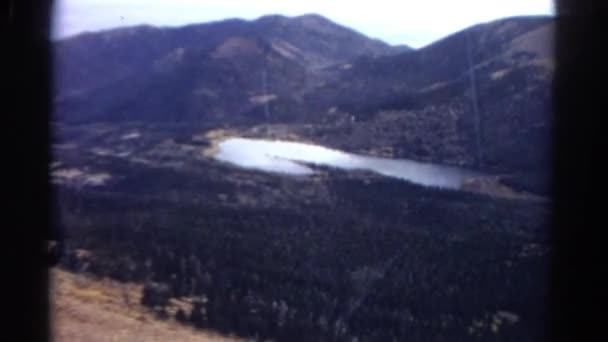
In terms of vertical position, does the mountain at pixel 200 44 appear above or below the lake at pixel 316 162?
above

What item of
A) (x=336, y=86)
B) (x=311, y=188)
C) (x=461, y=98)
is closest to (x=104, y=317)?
(x=311, y=188)

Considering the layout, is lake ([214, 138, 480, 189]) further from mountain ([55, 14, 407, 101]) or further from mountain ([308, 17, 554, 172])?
mountain ([55, 14, 407, 101])

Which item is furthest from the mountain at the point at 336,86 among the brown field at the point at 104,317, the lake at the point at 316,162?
the brown field at the point at 104,317

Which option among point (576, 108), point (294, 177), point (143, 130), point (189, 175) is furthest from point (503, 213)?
point (143, 130)

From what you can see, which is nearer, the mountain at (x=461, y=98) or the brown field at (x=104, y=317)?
the brown field at (x=104, y=317)

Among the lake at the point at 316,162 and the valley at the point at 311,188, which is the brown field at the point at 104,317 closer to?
the valley at the point at 311,188

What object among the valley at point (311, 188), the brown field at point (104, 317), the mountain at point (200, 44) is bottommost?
the brown field at point (104, 317)

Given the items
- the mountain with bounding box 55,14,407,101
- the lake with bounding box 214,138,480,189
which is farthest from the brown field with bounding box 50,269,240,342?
the mountain with bounding box 55,14,407,101

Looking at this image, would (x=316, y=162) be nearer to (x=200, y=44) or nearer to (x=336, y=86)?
(x=336, y=86)

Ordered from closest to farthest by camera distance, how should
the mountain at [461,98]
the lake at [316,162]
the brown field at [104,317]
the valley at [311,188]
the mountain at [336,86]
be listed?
the brown field at [104,317] → the valley at [311,188] → the lake at [316,162] → the mountain at [461,98] → the mountain at [336,86]
